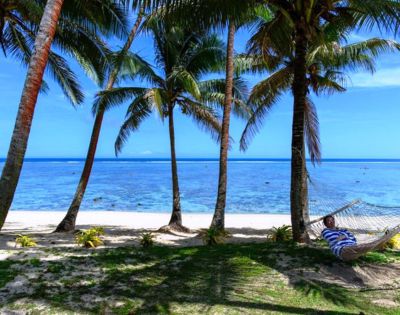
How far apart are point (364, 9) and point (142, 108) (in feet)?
20.8

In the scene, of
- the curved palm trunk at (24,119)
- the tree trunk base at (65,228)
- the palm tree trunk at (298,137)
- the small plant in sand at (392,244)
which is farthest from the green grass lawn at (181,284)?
the tree trunk base at (65,228)

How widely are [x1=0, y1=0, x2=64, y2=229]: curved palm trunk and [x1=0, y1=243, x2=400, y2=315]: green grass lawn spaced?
1104 millimetres

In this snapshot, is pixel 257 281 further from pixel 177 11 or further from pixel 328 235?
pixel 177 11

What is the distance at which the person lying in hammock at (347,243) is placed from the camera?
187 inches

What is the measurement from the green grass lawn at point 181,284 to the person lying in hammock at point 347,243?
1.31 ft

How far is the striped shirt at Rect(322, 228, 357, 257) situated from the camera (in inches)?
202

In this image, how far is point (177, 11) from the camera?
652 centimetres

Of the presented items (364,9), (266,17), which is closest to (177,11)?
(364,9)

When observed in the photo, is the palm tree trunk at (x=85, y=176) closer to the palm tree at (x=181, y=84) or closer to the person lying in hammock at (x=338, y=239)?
the palm tree at (x=181, y=84)

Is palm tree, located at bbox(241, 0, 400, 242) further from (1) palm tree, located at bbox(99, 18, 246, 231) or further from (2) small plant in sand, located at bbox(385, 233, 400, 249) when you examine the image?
(1) palm tree, located at bbox(99, 18, 246, 231)

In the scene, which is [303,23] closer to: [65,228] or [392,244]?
[392,244]

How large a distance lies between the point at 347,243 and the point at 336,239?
20 cm

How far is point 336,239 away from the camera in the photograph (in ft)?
17.4

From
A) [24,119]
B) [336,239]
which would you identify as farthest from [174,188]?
[24,119]
